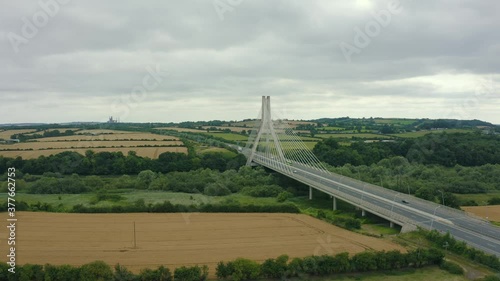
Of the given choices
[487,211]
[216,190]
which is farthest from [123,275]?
[487,211]

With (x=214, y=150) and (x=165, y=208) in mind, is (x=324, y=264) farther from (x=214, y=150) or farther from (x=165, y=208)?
(x=214, y=150)

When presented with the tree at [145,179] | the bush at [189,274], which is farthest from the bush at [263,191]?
the bush at [189,274]

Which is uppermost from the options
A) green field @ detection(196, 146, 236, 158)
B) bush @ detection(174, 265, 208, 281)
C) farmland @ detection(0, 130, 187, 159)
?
farmland @ detection(0, 130, 187, 159)

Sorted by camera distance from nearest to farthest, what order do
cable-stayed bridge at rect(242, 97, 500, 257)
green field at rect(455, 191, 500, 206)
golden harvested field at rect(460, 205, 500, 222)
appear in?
cable-stayed bridge at rect(242, 97, 500, 257)
golden harvested field at rect(460, 205, 500, 222)
green field at rect(455, 191, 500, 206)

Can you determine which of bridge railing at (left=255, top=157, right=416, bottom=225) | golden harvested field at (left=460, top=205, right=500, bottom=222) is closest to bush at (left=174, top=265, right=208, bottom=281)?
bridge railing at (left=255, top=157, right=416, bottom=225)

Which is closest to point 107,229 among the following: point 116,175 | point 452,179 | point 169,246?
point 169,246

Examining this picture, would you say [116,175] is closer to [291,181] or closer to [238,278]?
[291,181]

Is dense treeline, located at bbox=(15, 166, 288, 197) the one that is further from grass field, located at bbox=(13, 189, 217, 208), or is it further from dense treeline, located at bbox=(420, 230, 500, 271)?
dense treeline, located at bbox=(420, 230, 500, 271)
